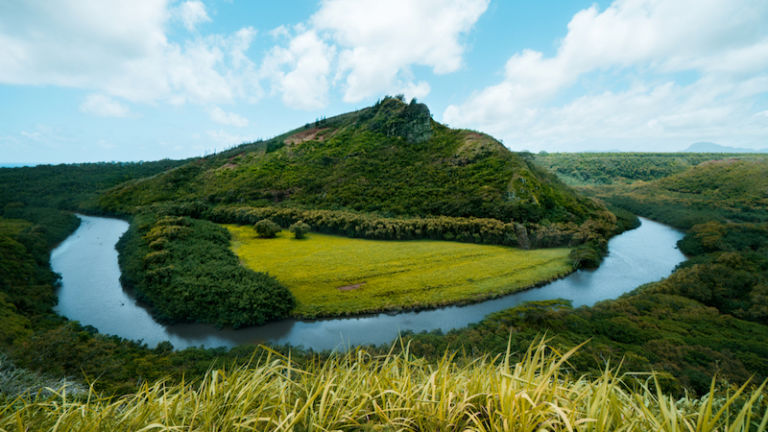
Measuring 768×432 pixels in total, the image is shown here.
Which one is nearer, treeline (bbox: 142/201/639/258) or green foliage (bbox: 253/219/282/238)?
treeline (bbox: 142/201/639/258)

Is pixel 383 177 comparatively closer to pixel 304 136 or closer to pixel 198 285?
pixel 304 136

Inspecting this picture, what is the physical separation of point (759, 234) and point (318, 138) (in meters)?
61.0

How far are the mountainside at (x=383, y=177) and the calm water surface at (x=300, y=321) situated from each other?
8.90 m

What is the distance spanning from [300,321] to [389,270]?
24.6 ft

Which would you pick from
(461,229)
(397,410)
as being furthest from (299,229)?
(397,410)

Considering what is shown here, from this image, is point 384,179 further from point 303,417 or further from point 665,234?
point 303,417

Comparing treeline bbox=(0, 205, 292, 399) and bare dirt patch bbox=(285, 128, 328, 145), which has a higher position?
bare dirt patch bbox=(285, 128, 328, 145)

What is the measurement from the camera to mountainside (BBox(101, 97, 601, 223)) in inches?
1380

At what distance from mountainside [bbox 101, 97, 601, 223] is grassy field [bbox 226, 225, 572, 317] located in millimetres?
8515

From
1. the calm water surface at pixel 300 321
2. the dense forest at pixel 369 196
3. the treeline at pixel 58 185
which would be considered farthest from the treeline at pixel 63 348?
the treeline at pixel 58 185

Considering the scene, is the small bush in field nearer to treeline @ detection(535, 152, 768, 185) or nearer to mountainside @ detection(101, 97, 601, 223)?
mountainside @ detection(101, 97, 601, 223)

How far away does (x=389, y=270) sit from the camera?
2120 cm

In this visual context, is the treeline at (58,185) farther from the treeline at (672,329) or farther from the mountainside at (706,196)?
the mountainside at (706,196)

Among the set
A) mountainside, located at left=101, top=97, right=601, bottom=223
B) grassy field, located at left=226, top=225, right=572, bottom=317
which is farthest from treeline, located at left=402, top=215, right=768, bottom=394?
mountainside, located at left=101, top=97, right=601, bottom=223
